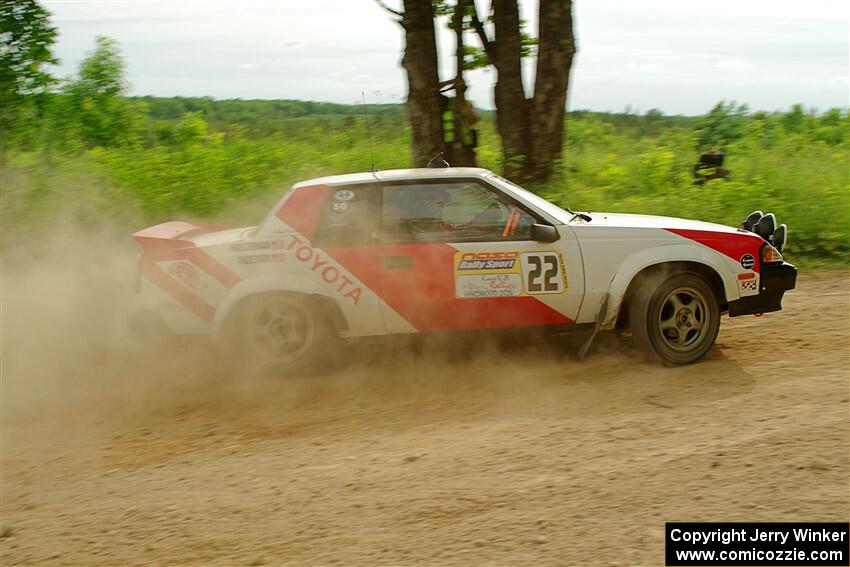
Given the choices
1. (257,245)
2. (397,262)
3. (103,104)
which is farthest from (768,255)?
(103,104)

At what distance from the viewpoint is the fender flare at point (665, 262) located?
627 cm

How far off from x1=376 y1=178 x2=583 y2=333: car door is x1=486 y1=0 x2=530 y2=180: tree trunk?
5.19 meters

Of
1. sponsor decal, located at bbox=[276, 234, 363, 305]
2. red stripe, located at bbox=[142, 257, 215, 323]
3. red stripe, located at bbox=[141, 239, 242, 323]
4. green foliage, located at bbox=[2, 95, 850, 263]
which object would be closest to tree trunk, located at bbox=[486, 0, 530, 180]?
green foliage, located at bbox=[2, 95, 850, 263]

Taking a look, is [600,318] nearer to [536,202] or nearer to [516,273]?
[516,273]

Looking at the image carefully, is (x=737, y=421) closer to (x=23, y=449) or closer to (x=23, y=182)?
(x=23, y=449)

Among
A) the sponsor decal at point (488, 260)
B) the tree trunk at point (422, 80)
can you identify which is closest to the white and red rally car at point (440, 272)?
the sponsor decal at point (488, 260)

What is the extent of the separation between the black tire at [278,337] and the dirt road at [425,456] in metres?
0.16

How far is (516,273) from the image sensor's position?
635 cm

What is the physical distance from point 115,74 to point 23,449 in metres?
11.6

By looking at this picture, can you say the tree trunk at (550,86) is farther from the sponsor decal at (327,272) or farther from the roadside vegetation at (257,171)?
the sponsor decal at (327,272)

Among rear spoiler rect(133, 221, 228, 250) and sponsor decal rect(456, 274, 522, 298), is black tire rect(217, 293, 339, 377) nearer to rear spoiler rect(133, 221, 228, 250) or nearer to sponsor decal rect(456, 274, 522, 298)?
rear spoiler rect(133, 221, 228, 250)

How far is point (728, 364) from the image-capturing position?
634 cm

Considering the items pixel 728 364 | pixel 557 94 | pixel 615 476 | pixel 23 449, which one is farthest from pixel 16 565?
pixel 557 94

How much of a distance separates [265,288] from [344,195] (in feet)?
3.12
